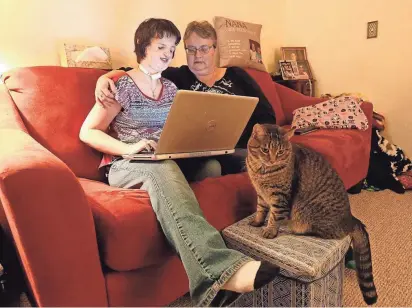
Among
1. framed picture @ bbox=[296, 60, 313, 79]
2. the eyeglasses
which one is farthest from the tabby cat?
framed picture @ bbox=[296, 60, 313, 79]

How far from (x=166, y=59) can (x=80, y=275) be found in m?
0.79

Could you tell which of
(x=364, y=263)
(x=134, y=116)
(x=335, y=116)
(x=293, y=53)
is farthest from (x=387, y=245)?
(x=293, y=53)

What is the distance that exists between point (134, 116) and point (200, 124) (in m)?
0.30

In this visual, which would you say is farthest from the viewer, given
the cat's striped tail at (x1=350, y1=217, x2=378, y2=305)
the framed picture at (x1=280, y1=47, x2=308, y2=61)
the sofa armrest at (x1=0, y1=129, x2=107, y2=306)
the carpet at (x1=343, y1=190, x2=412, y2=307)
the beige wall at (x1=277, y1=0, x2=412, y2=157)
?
the framed picture at (x1=280, y1=47, x2=308, y2=61)

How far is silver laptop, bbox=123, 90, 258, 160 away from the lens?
34.9 inches

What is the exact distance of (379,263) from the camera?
1343mm

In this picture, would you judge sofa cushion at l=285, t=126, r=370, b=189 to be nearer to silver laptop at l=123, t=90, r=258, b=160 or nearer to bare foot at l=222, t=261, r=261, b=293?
silver laptop at l=123, t=90, r=258, b=160

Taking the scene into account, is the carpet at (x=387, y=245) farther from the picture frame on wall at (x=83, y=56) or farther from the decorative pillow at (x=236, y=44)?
the picture frame on wall at (x=83, y=56)

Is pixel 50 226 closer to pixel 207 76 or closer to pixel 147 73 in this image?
pixel 147 73

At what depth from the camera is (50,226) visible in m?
0.70

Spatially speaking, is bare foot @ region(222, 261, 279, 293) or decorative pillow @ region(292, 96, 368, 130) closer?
bare foot @ region(222, 261, 279, 293)

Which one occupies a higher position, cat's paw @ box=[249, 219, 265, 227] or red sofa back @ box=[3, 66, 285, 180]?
red sofa back @ box=[3, 66, 285, 180]

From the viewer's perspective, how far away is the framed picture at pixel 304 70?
9.03 ft

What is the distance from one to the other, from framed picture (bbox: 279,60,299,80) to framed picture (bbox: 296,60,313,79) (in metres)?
0.03
